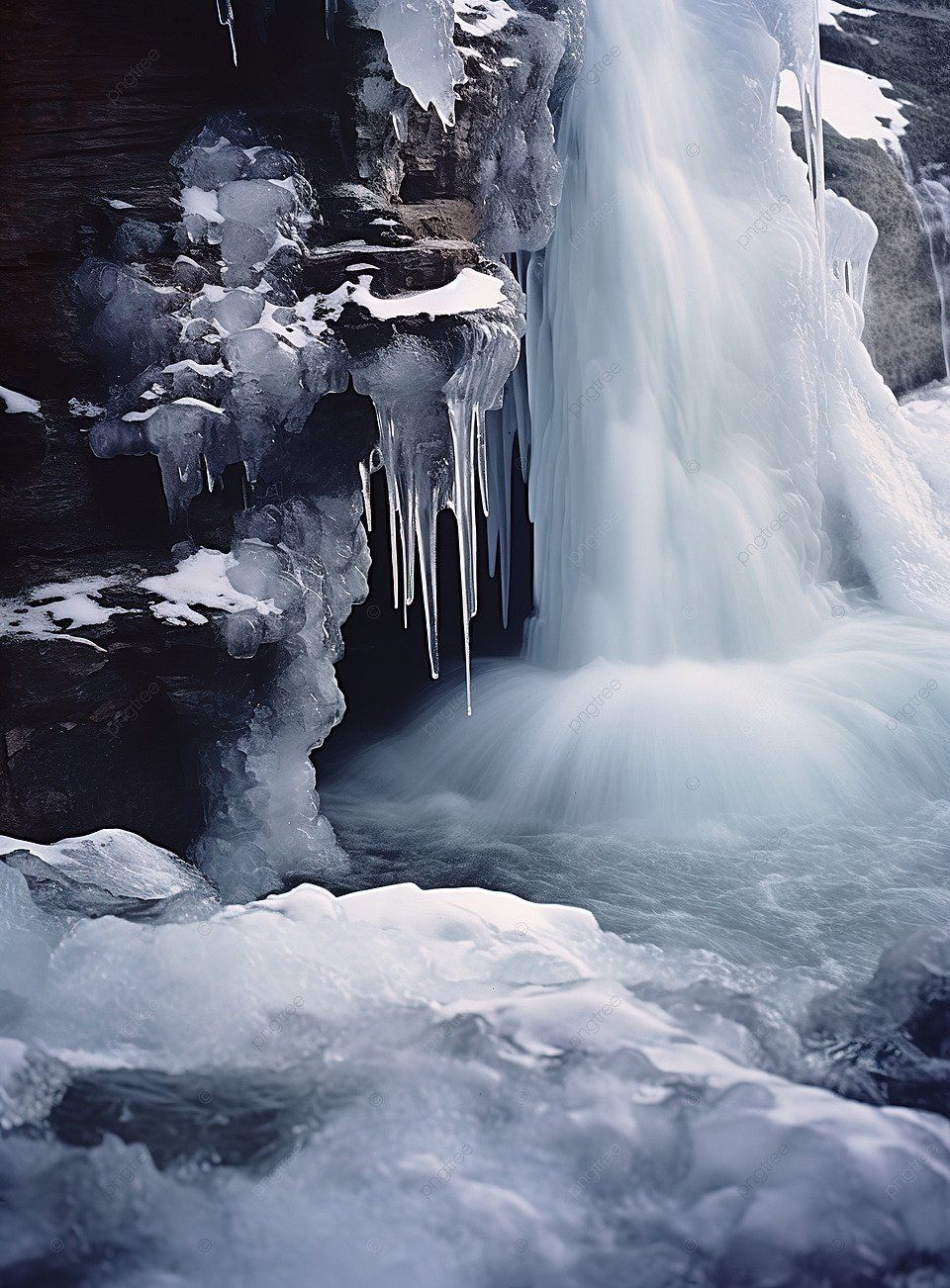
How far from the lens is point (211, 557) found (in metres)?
4.23

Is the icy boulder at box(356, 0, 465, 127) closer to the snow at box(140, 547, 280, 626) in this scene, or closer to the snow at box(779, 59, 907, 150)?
the snow at box(140, 547, 280, 626)

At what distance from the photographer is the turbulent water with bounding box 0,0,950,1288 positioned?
6.98 feet

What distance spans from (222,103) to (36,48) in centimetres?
70

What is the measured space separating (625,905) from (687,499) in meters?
2.92

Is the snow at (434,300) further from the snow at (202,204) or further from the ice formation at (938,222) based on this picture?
the ice formation at (938,222)

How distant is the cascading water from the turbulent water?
0.02 meters

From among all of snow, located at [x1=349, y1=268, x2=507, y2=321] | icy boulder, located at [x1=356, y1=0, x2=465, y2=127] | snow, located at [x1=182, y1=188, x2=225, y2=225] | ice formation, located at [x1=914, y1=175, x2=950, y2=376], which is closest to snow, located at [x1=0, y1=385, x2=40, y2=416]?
snow, located at [x1=182, y1=188, x2=225, y2=225]

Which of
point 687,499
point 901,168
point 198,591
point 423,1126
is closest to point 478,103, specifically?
point 198,591

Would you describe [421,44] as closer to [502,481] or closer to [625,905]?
[502,481]

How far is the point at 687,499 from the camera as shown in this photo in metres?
6.26

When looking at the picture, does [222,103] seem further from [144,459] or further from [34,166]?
[144,459]

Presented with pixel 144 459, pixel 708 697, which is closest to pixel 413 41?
pixel 144 459

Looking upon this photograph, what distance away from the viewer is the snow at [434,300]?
13.2 ft

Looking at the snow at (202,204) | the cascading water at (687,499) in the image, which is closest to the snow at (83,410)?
the snow at (202,204)
